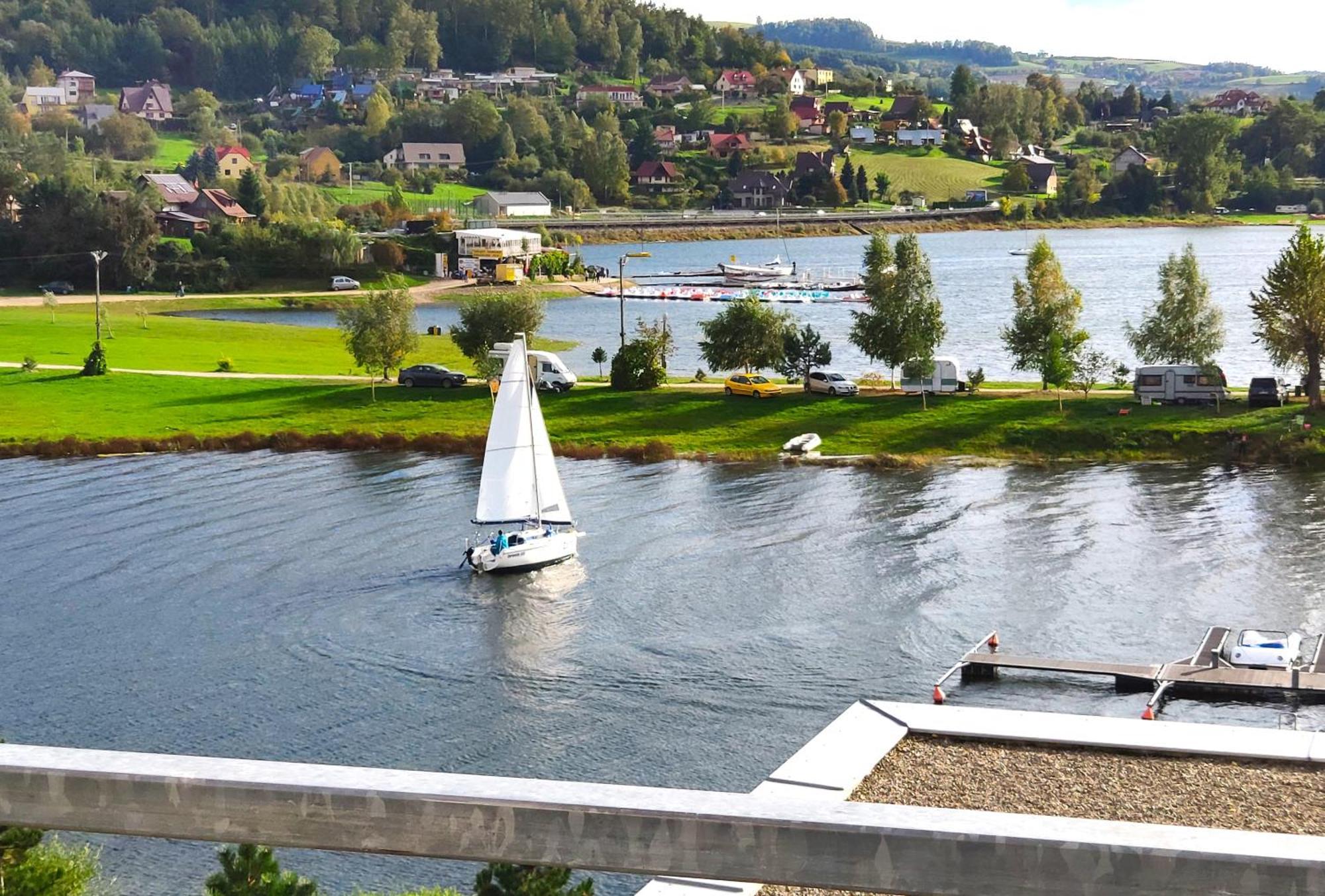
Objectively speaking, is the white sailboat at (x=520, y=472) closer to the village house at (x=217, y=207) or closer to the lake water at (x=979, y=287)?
the lake water at (x=979, y=287)

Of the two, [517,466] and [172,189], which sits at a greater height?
[172,189]

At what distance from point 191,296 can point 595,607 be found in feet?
275

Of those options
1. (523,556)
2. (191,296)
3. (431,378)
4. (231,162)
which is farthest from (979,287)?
(231,162)

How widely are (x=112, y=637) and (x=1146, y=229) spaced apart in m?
166

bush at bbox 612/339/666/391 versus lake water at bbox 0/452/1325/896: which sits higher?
bush at bbox 612/339/666/391

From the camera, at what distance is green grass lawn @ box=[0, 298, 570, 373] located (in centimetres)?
6706

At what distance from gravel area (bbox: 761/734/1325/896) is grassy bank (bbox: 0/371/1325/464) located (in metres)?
28.3

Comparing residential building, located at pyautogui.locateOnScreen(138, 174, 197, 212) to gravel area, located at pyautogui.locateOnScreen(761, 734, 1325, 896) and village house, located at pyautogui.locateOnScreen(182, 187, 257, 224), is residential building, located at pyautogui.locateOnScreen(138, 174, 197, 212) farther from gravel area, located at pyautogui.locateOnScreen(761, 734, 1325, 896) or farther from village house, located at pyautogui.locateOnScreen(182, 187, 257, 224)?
gravel area, located at pyautogui.locateOnScreen(761, 734, 1325, 896)

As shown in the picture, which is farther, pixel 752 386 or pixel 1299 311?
pixel 752 386

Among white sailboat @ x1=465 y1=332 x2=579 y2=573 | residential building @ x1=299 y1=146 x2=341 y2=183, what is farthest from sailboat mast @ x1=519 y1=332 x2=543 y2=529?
residential building @ x1=299 y1=146 x2=341 y2=183

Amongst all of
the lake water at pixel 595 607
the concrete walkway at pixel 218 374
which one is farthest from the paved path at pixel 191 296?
the lake water at pixel 595 607

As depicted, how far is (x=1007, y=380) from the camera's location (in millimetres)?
62531

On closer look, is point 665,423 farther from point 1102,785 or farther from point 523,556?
point 1102,785

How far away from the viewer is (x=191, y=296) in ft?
359
